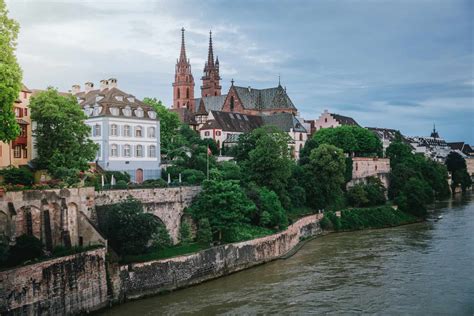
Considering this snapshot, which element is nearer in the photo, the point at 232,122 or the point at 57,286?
Answer: the point at 57,286

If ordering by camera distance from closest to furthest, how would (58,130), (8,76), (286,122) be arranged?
(8,76) → (58,130) → (286,122)

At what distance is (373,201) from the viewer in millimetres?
71125

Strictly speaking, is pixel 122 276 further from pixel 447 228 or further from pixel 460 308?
pixel 447 228

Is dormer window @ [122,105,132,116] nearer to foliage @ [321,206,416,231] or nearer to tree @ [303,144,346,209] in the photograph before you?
tree @ [303,144,346,209]

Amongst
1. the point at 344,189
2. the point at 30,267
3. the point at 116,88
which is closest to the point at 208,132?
the point at 344,189

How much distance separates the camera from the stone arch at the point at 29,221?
30891 mm

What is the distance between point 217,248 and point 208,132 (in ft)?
144

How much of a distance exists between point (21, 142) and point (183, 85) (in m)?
71.6

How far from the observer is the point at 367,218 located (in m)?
63.3

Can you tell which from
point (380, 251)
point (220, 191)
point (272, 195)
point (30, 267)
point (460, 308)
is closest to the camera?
point (30, 267)

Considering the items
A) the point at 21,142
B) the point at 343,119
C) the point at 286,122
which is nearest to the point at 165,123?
the point at 21,142

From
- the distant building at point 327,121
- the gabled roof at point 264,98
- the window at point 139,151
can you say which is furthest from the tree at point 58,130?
the distant building at point 327,121

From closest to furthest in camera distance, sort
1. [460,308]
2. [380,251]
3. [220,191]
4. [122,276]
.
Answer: [460,308], [122,276], [220,191], [380,251]

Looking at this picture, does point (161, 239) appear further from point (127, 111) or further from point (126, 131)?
point (127, 111)
